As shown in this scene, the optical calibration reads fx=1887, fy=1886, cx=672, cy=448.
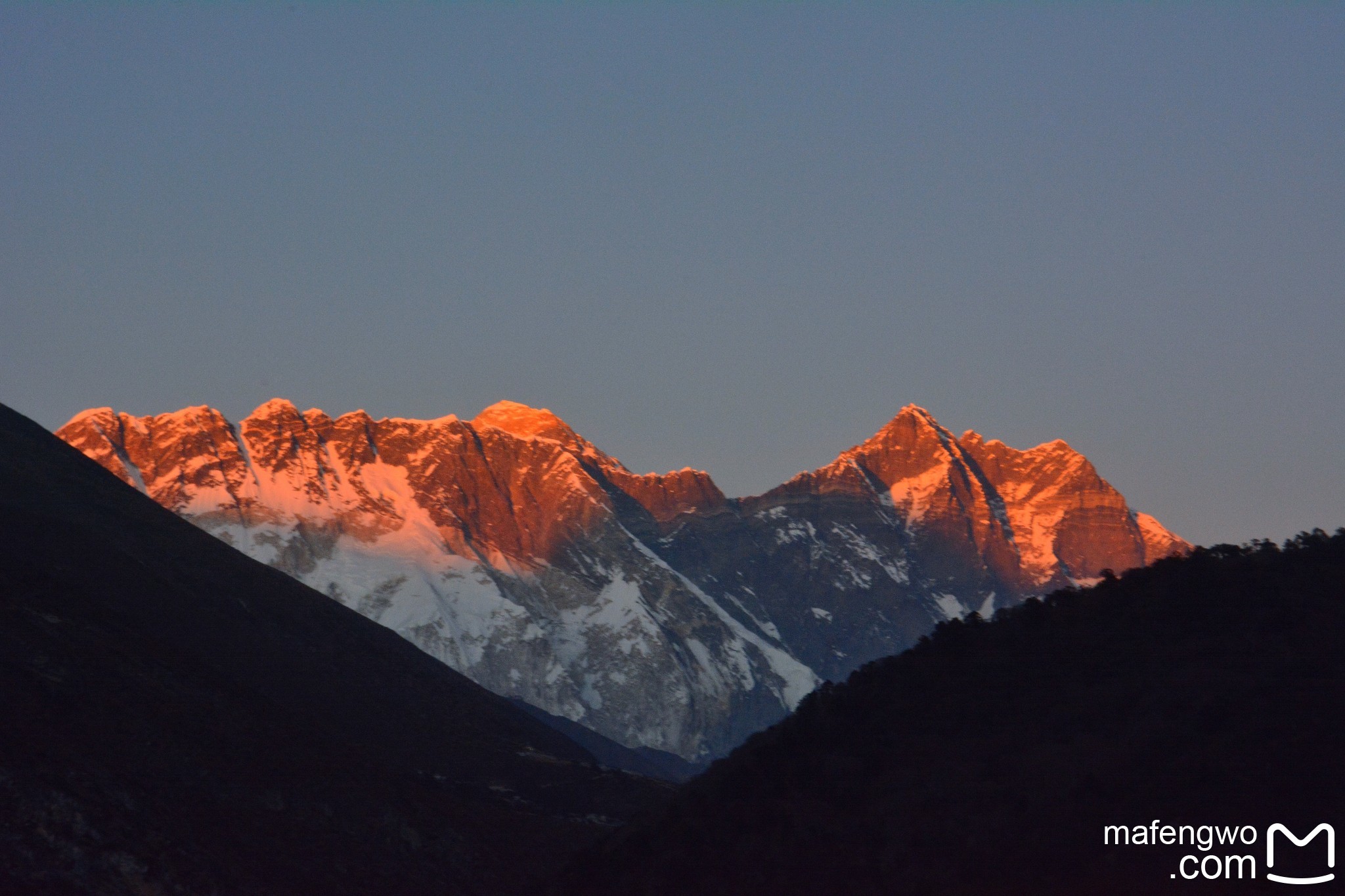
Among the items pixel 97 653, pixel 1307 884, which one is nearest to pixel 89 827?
pixel 97 653

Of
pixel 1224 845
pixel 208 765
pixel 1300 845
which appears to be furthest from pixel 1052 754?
pixel 208 765

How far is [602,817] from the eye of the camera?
593ft

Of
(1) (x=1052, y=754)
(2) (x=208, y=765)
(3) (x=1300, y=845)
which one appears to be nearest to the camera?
(3) (x=1300, y=845)

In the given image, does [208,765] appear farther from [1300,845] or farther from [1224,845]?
[1300,845]

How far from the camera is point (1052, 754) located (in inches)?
3519

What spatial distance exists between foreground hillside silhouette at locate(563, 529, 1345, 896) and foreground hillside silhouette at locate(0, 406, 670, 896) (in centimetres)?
2887

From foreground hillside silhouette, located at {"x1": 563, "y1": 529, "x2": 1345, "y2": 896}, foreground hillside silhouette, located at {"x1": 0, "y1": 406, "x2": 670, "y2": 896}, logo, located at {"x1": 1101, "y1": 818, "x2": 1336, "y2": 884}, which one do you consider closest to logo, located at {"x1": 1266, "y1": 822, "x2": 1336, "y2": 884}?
logo, located at {"x1": 1101, "y1": 818, "x2": 1336, "y2": 884}

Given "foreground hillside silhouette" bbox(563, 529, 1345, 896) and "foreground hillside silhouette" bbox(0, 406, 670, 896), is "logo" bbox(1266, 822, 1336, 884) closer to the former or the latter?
"foreground hillside silhouette" bbox(563, 529, 1345, 896)

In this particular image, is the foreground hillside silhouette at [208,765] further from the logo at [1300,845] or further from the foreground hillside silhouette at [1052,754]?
the logo at [1300,845]

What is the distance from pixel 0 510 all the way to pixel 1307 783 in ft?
452

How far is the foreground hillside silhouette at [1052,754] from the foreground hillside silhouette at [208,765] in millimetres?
A: 28872

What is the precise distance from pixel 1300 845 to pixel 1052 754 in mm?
21248

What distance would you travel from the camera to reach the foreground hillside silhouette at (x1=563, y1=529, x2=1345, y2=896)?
7781 cm

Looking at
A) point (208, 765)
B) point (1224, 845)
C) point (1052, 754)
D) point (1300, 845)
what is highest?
point (208, 765)
